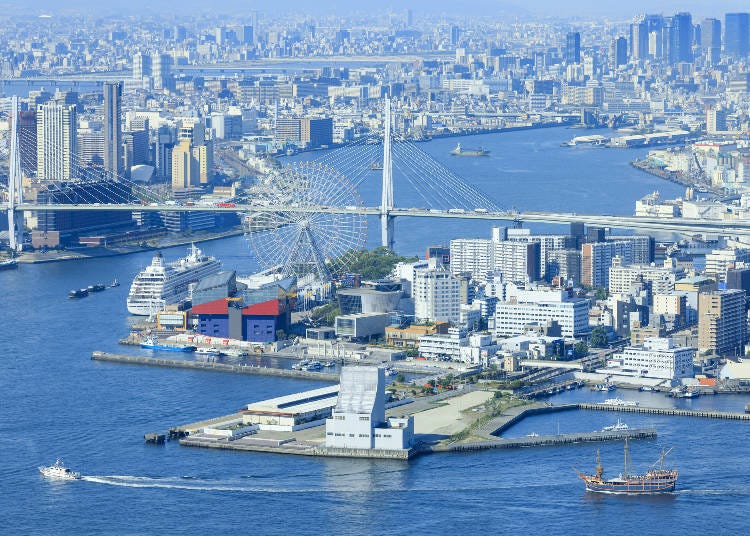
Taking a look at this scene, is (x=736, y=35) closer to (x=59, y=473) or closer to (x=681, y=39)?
(x=681, y=39)

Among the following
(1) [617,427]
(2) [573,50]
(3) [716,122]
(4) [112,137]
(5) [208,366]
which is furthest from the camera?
(2) [573,50]

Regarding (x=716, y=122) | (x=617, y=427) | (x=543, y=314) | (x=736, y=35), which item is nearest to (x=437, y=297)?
(x=543, y=314)

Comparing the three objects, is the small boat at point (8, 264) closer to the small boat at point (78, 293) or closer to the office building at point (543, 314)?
the small boat at point (78, 293)

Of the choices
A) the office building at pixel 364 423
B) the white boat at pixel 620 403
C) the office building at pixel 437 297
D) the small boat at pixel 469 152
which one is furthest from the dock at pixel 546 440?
the small boat at pixel 469 152

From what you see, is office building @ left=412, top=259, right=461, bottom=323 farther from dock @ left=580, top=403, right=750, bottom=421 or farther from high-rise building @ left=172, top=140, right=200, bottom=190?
high-rise building @ left=172, top=140, right=200, bottom=190

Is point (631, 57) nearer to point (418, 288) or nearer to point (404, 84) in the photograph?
point (404, 84)
